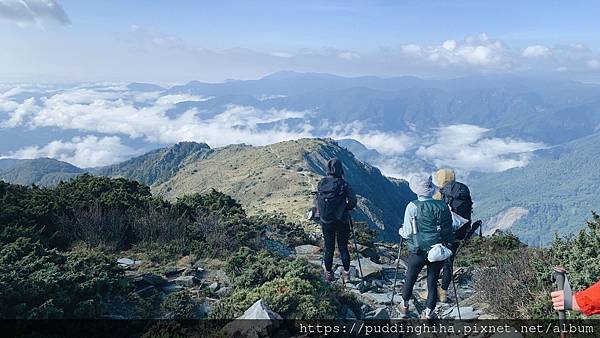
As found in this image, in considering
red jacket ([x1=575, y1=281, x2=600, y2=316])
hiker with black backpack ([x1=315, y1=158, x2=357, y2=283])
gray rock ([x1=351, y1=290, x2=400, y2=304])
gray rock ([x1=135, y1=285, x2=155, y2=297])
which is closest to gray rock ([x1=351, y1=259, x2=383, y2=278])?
gray rock ([x1=351, y1=290, x2=400, y2=304])

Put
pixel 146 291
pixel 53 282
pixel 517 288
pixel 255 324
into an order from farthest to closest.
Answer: pixel 146 291 < pixel 517 288 < pixel 53 282 < pixel 255 324

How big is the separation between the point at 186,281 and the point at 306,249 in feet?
16.5

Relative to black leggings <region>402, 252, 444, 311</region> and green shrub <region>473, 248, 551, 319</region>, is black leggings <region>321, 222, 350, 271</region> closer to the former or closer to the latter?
black leggings <region>402, 252, 444, 311</region>

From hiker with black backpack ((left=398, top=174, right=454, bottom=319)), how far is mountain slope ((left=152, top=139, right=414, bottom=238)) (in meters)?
47.3

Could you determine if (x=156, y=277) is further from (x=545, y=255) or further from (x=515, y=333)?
(x=545, y=255)

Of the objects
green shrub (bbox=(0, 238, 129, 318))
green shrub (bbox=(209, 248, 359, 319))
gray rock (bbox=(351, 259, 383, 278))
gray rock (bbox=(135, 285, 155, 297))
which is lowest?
gray rock (bbox=(351, 259, 383, 278))

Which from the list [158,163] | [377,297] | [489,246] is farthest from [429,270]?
[158,163]

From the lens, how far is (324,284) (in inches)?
316

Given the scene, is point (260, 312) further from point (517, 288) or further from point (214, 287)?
point (517, 288)

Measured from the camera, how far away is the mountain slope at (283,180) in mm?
76000

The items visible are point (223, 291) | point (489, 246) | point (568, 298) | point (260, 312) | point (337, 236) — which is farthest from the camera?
point (489, 246)

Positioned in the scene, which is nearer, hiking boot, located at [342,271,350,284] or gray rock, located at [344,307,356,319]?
gray rock, located at [344,307,356,319]

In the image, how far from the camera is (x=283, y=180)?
8656 cm

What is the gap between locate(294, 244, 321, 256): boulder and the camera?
12848 millimetres
